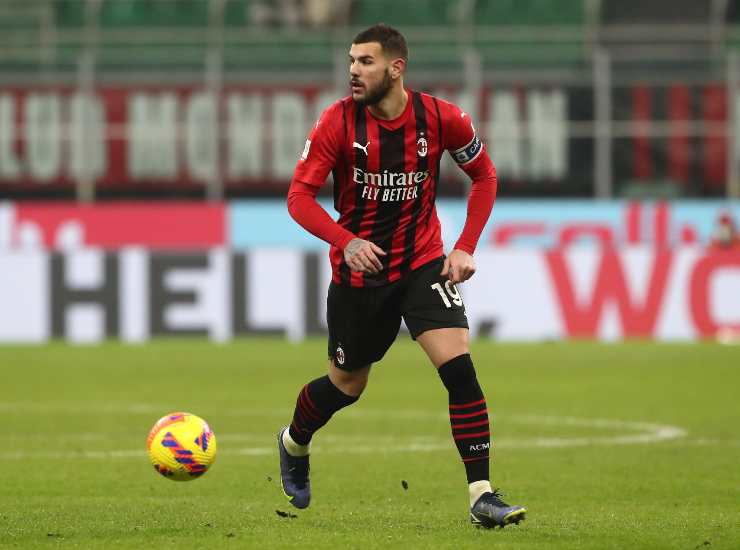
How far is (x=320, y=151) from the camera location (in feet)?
23.9

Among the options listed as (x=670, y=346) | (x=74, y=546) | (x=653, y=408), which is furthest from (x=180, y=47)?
(x=74, y=546)

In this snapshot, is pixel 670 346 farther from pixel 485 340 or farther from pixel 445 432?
pixel 445 432

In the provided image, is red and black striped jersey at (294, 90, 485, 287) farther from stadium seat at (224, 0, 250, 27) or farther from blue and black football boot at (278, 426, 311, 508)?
stadium seat at (224, 0, 250, 27)

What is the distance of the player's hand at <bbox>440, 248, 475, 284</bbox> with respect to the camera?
7.18m

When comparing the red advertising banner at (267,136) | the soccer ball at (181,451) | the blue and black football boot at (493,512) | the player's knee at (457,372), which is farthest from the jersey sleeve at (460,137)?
the red advertising banner at (267,136)

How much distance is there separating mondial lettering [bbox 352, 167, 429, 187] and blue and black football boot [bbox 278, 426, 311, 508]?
1.51m

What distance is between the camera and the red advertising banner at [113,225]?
2811 cm

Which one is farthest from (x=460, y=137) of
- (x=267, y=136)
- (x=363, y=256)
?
(x=267, y=136)

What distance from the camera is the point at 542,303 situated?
2195 cm

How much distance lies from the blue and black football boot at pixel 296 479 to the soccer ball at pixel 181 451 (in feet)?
1.72

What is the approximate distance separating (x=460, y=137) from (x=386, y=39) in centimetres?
59

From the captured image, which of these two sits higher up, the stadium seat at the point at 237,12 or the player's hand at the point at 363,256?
the stadium seat at the point at 237,12

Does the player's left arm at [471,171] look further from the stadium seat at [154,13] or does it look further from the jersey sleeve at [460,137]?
the stadium seat at [154,13]

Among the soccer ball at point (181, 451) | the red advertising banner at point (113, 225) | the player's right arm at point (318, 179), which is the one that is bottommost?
the red advertising banner at point (113, 225)
